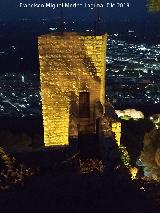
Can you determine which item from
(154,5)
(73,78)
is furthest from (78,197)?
(73,78)

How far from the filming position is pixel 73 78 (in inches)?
380

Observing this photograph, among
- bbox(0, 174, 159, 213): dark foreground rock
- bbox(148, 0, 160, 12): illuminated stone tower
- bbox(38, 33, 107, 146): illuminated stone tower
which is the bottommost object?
bbox(0, 174, 159, 213): dark foreground rock

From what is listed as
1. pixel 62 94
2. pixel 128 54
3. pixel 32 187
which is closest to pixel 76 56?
pixel 62 94

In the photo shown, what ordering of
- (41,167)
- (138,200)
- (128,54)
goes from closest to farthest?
(138,200) < (41,167) < (128,54)

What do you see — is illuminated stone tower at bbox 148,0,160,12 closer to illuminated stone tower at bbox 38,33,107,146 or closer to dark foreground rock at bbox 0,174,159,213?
illuminated stone tower at bbox 38,33,107,146

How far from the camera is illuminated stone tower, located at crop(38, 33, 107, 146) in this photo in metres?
9.45

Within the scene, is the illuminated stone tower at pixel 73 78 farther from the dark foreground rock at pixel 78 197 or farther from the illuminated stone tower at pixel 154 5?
the dark foreground rock at pixel 78 197

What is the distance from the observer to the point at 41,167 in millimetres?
6605

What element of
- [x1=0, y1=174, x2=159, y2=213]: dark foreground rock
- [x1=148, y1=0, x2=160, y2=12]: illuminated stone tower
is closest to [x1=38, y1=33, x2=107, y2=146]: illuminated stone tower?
[x1=148, y1=0, x2=160, y2=12]: illuminated stone tower

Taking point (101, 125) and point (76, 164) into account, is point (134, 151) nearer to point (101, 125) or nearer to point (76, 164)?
point (101, 125)

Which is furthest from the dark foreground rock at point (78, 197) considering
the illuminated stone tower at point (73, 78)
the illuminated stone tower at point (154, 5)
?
the illuminated stone tower at point (73, 78)

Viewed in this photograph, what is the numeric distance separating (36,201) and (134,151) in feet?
43.2

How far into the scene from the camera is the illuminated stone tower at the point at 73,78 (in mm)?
9453

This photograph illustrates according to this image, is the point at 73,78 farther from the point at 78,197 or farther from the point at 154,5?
the point at 78,197
